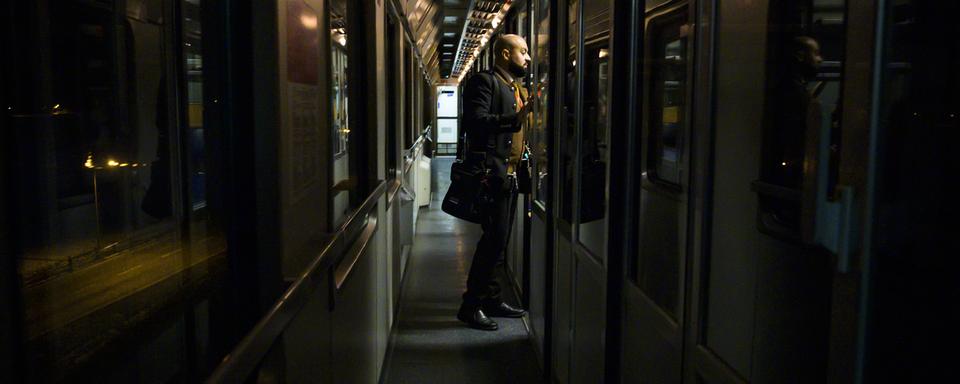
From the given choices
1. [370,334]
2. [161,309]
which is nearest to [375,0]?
[370,334]

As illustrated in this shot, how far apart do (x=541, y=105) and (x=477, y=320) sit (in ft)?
4.59

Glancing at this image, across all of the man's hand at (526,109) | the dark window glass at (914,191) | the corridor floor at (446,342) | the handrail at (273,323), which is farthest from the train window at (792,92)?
the man's hand at (526,109)

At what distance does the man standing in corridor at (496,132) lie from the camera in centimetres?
440

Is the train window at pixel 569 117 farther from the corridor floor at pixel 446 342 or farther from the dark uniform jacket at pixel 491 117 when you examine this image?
the dark uniform jacket at pixel 491 117

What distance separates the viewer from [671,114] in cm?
199

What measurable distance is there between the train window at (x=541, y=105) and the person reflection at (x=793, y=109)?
2.12 meters

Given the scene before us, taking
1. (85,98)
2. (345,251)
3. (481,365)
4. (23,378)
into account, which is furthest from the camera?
(481,365)

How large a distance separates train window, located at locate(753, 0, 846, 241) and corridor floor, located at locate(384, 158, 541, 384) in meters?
2.51

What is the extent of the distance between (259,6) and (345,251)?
1.19m

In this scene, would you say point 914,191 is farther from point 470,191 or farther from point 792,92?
point 470,191

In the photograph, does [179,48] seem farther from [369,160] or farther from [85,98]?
[369,160]

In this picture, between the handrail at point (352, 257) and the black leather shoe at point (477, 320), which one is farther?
the black leather shoe at point (477, 320)

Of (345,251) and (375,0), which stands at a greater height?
(375,0)

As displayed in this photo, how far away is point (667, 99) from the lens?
2.01m
